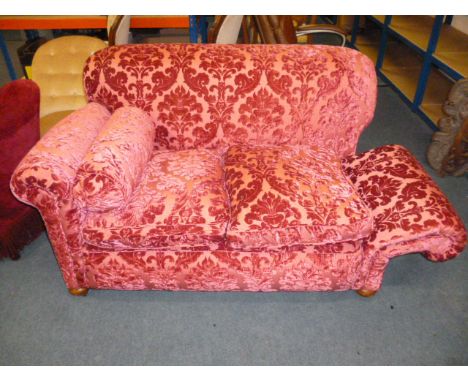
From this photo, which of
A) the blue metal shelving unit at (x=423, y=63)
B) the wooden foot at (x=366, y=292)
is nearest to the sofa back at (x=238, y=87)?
the wooden foot at (x=366, y=292)

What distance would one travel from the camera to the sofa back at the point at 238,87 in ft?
5.61

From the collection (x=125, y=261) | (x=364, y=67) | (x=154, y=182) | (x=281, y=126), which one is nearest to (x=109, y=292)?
(x=125, y=261)

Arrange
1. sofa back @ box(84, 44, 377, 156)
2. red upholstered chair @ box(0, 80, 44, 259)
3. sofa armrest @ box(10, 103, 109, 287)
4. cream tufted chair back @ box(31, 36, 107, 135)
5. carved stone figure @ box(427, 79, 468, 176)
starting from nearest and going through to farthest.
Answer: sofa armrest @ box(10, 103, 109, 287) → red upholstered chair @ box(0, 80, 44, 259) → sofa back @ box(84, 44, 377, 156) → carved stone figure @ box(427, 79, 468, 176) → cream tufted chair back @ box(31, 36, 107, 135)

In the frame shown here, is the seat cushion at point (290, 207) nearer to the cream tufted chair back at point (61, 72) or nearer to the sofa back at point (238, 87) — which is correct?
the sofa back at point (238, 87)

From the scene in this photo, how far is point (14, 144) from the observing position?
1598 mm

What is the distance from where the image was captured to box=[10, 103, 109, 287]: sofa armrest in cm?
129

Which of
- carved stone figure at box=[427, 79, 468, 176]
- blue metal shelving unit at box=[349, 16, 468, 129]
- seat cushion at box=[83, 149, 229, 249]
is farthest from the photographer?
blue metal shelving unit at box=[349, 16, 468, 129]

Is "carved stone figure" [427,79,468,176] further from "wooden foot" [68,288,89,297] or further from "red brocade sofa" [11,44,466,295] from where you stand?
"wooden foot" [68,288,89,297]

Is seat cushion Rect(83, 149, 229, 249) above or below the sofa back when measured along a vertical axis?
below

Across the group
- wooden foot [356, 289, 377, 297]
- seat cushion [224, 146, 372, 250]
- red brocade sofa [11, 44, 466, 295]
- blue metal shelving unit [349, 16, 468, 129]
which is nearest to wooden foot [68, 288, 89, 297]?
red brocade sofa [11, 44, 466, 295]

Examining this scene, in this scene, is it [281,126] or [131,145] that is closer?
[131,145]

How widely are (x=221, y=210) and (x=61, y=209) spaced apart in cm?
57

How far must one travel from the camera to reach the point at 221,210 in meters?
1.44

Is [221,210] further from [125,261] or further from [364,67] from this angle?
[364,67]
